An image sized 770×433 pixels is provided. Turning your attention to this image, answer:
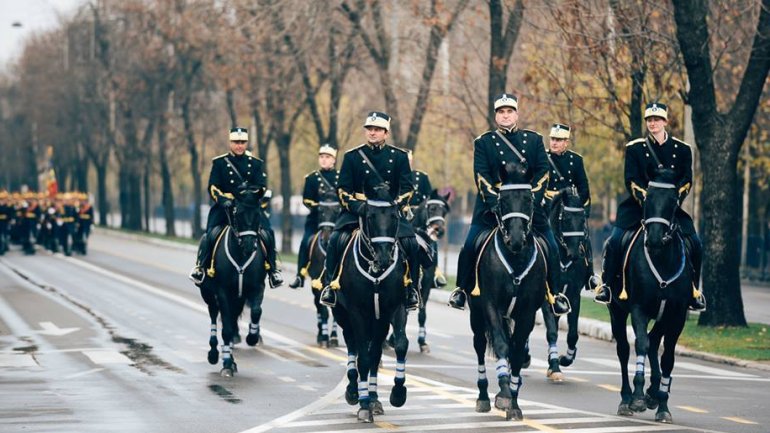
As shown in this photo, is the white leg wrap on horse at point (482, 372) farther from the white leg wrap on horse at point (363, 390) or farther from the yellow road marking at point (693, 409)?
the yellow road marking at point (693, 409)

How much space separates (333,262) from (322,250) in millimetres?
6965

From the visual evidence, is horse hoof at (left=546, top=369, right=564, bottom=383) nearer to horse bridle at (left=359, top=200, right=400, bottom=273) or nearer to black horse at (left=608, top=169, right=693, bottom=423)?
black horse at (left=608, top=169, right=693, bottom=423)

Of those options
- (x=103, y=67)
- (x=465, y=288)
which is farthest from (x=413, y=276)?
(x=103, y=67)

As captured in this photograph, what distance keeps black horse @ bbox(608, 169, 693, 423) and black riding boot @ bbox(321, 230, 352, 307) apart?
286cm

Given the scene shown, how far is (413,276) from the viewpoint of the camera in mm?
15109

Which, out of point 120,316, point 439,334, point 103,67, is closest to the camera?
point 439,334

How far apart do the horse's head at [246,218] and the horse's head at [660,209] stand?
5.86 m

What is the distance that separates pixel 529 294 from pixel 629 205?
160 cm

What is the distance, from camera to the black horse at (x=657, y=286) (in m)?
14.6

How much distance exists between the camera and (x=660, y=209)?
573 inches

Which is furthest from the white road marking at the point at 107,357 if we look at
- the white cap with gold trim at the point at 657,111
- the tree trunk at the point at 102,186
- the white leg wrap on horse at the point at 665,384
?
the tree trunk at the point at 102,186

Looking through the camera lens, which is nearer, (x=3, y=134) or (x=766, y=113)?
(x=766, y=113)

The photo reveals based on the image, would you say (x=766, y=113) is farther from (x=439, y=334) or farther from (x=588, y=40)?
(x=439, y=334)

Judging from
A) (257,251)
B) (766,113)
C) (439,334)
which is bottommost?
(439,334)
